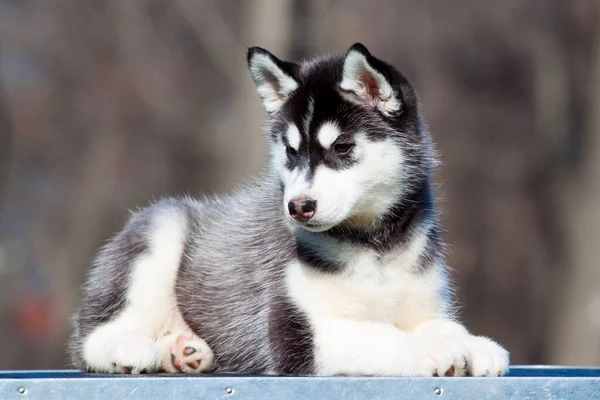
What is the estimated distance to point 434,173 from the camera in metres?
6.62

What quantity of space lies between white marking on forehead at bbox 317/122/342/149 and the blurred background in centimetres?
1187

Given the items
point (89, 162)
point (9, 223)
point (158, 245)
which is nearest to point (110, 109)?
point (89, 162)

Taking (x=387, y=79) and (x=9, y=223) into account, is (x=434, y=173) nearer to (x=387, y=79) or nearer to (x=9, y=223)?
(x=387, y=79)

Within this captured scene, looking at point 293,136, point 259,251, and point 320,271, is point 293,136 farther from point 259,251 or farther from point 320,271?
point 259,251

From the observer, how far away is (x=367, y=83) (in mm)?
6141

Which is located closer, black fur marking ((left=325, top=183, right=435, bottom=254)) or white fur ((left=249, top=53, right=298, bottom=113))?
black fur marking ((left=325, top=183, right=435, bottom=254))

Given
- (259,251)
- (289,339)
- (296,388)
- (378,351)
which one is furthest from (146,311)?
(296,388)

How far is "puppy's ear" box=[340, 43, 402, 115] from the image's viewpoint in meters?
5.98

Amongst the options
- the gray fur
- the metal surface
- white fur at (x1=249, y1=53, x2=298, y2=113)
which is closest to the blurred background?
the gray fur

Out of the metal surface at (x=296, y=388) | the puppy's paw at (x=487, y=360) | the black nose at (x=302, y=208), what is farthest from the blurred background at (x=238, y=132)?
the metal surface at (x=296, y=388)

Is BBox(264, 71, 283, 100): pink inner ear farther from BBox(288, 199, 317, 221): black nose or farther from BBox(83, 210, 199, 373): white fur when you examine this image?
BBox(83, 210, 199, 373): white fur

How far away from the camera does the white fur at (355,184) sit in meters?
5.72

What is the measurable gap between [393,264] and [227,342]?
110 cm

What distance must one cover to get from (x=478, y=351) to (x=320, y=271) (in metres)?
0.85
